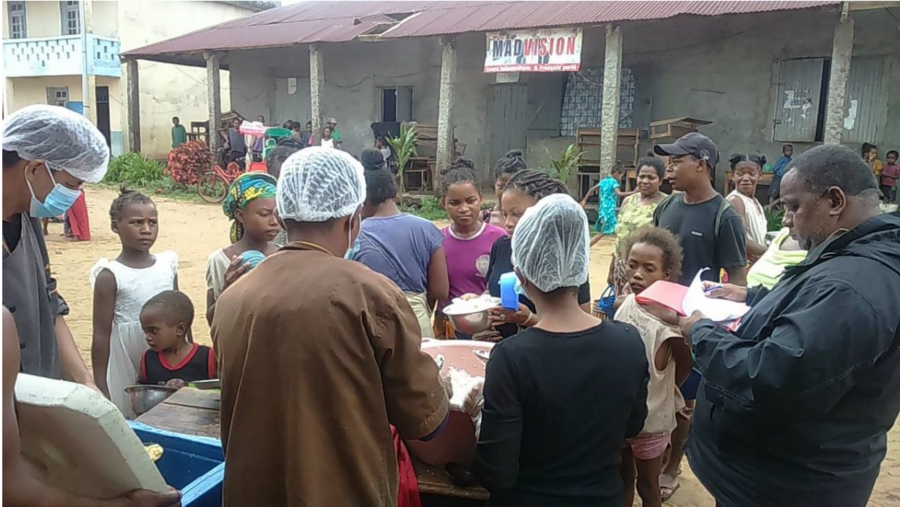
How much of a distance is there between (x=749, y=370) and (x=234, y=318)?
135 centimetres

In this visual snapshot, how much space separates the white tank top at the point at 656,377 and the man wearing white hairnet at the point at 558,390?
0.64m

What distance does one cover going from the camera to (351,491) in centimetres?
159

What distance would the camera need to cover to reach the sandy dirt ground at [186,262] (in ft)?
11.5

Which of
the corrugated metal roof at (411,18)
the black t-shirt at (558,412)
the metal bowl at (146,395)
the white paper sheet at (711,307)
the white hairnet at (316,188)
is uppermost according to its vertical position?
the corrugated metal roof at (411,18)

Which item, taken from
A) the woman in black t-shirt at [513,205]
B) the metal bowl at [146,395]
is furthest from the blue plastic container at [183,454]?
the woman in black t-shirt at [513,205]

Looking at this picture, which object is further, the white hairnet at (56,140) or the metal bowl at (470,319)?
the metal bowl at (470,319)

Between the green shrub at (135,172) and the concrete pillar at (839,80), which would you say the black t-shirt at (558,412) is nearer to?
the concrete pillar at (839,80)

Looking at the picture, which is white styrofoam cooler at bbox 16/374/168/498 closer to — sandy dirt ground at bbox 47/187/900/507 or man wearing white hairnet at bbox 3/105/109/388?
man wearing white hairnet at bbox 3/105/109/388

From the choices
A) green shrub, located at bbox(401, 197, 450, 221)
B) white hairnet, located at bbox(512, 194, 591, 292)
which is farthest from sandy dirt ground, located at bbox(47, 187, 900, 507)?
green shrub, located at bbox(401, 197, 450, 221)

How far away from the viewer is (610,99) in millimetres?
10922

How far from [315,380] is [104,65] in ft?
73.7

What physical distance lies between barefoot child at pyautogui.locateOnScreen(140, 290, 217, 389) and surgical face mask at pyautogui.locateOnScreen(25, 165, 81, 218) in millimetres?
1095

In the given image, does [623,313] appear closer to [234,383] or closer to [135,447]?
[234,383]

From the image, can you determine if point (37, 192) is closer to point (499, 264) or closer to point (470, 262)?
point (499, 264)
